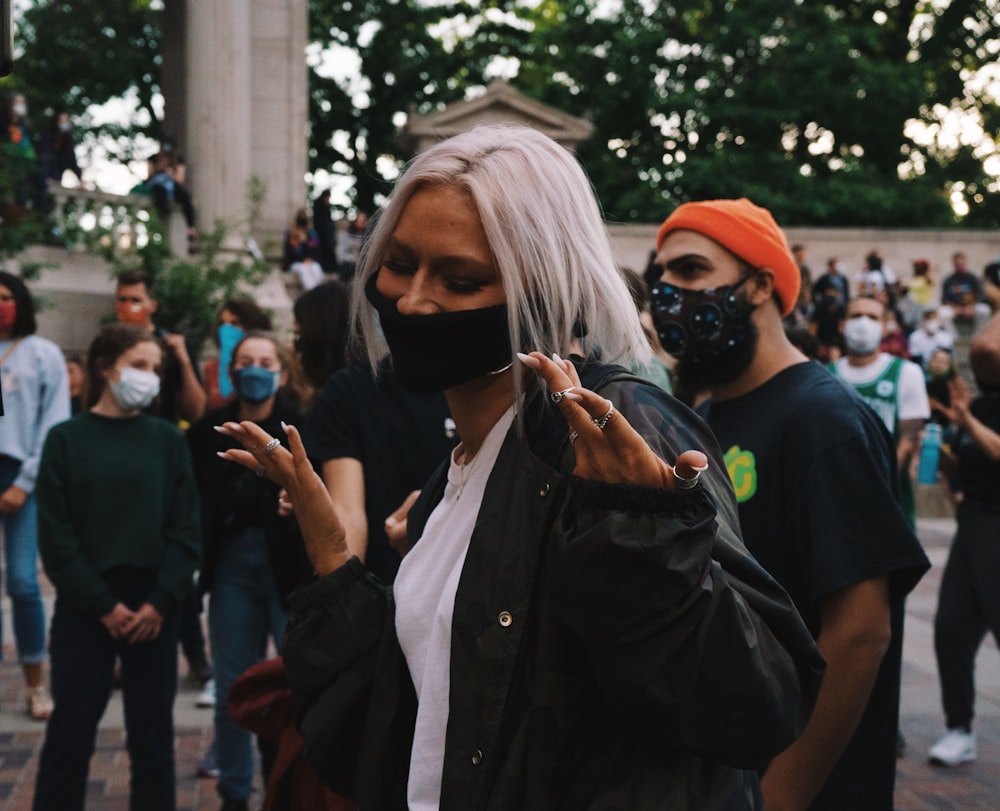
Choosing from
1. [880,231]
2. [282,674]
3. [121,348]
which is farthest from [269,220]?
[282,674]

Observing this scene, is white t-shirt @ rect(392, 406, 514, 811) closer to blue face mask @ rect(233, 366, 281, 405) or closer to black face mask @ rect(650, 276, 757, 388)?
black face mask @ rect(650, 276, 757, 388)

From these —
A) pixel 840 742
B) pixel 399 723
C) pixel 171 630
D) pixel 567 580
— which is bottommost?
pixel 171 630

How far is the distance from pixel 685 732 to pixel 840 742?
1123 millimetres

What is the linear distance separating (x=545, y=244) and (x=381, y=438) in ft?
6.84

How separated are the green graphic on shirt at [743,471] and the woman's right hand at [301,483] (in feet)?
3.24

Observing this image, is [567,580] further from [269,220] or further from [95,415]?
[269,220]

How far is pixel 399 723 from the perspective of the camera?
1905 millimetres

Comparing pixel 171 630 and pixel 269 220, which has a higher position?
pixel 269 220

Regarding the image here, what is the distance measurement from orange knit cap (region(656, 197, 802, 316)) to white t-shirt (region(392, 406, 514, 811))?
1219 millimetres

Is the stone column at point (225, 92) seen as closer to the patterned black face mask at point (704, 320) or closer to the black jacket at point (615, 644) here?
the patterned black face mask at point (704, 320)

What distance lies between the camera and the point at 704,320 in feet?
9.84

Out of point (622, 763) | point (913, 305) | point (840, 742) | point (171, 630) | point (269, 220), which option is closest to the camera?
point (622, 763)

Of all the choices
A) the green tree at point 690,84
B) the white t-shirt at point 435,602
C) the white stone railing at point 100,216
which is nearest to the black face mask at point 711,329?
the white t-shirt at point 435,602

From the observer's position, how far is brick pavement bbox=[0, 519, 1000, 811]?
5.11m
